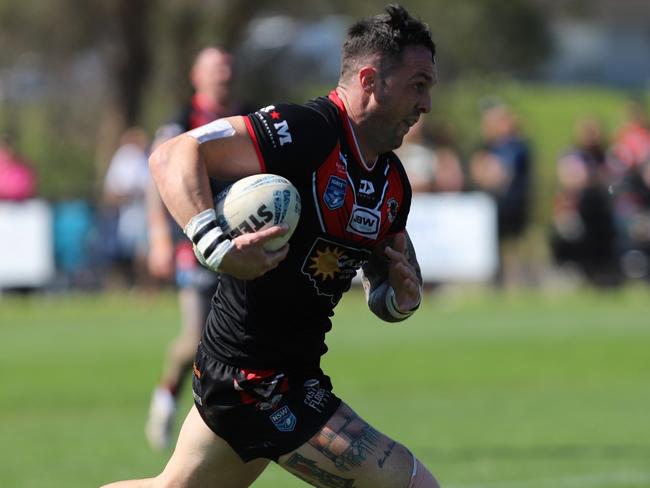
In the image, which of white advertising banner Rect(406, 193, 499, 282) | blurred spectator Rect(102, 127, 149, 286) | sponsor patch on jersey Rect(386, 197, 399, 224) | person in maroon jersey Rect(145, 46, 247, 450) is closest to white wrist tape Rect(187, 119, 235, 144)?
sponsor patch on jersey Rect(386, 197, 399, 224)

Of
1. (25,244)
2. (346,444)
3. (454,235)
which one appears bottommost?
(25,244)

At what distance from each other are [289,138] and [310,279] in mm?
554

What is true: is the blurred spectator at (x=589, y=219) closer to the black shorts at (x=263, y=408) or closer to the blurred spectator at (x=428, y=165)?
the blurred spectator at (x=428, y=165)

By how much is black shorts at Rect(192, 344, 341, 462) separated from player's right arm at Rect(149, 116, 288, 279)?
0.62 m

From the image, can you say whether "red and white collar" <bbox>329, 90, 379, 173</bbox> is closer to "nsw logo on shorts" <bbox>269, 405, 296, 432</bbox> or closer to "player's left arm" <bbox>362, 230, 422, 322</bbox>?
"player's left arm" <bbox>362, 230, 422, 322</bbox>

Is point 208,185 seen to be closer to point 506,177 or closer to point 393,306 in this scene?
point 393,306

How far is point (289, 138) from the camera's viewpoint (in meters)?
5.62

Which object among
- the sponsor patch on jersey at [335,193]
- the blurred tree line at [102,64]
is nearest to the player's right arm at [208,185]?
the sponsor patch on jersey at [335,193]

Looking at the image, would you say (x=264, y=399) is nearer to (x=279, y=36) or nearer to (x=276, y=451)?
(x=276, y=451)

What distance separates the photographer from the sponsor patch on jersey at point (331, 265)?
577 centimetres

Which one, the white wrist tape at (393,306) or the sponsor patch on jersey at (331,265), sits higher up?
the sponsor patch on jersey at (331,265)

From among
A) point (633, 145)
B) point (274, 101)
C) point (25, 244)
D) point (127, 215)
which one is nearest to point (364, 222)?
point (25, 244)

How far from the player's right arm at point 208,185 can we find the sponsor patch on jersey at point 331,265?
14.7 inches

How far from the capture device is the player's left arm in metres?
6.09
